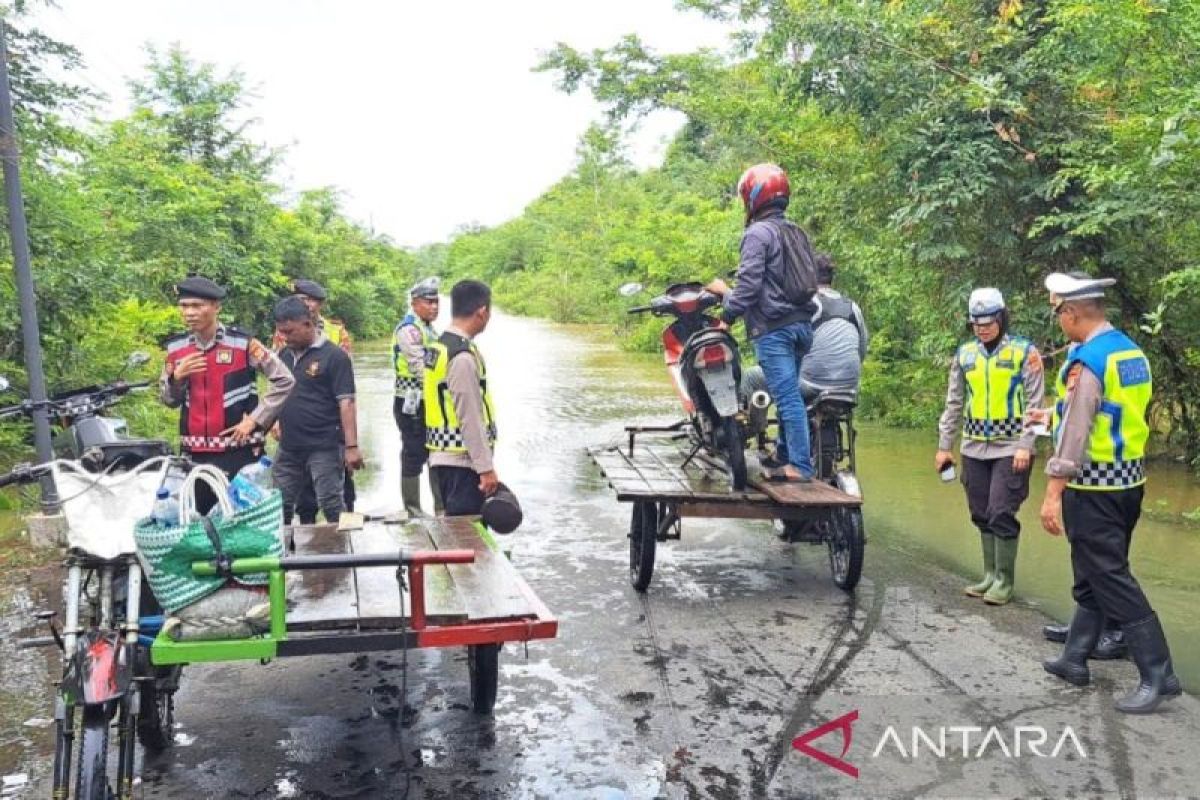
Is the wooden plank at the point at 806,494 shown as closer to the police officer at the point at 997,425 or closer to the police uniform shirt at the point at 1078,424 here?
the police officer at the point at 997,425

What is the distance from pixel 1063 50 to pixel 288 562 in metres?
7.55

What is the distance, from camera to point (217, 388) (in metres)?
5.16

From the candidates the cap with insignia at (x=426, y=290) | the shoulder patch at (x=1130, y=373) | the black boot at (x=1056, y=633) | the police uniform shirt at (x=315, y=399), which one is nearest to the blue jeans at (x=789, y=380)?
the black boot at (x=1056, y=633)

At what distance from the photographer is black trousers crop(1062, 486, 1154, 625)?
166 inches

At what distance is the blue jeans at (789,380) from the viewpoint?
18.7 feet

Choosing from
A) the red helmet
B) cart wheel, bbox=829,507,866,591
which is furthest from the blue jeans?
the red helmet

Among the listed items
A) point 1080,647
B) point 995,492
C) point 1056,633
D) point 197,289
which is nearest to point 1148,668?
point 1080,647

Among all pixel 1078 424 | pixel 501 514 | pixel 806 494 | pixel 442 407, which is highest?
pixel 1078 424

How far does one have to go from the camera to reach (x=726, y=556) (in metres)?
6.95

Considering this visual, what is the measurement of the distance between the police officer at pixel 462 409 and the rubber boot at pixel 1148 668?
2929mm

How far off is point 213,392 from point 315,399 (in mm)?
811

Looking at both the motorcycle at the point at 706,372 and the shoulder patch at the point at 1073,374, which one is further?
the motorcycle at the point at 706,372

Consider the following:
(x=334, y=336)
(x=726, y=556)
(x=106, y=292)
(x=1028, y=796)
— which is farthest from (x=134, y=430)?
(x=1028, y=796)

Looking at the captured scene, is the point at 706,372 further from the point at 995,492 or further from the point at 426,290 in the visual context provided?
the point at 426,290
